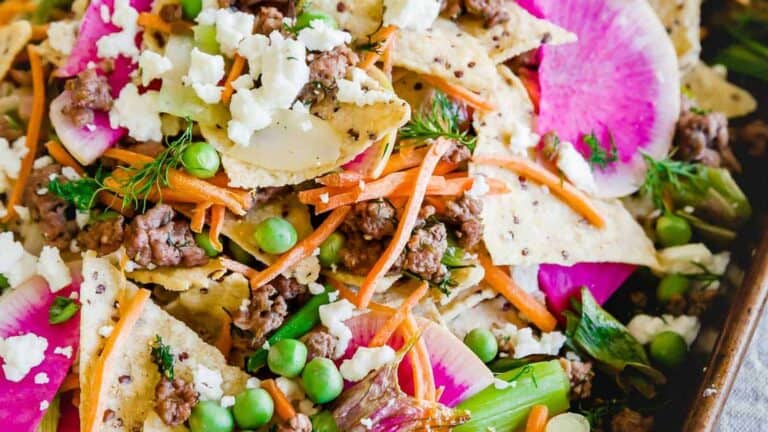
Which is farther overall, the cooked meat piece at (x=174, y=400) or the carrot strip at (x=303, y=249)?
the carrot strip at (x=303, y=249)

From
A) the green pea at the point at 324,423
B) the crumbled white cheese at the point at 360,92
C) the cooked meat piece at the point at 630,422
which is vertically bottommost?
the cooked meat piece at the point at 630,422

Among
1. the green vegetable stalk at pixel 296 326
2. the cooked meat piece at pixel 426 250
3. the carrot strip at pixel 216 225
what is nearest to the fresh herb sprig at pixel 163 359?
the green vegetable stalk at pixel 296 326

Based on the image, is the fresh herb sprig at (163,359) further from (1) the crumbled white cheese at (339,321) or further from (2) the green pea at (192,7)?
(2) the green pea at (192,7)

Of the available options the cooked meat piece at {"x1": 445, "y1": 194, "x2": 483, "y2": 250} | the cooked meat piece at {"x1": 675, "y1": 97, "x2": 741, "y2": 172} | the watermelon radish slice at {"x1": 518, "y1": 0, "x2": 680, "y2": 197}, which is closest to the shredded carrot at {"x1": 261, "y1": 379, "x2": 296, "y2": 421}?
the cooked meat piece at {"x1": 445, "y1": 194, "x2": 483, "y2": 250}

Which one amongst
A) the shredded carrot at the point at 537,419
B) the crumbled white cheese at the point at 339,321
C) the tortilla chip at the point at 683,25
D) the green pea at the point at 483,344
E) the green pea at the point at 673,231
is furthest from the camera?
the tortilla chip at the point at 683,25

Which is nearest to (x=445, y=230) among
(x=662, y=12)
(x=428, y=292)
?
(x=428, y=292)

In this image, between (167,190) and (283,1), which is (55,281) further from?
(283,1)

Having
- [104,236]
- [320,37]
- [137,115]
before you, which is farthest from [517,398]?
[137,115]

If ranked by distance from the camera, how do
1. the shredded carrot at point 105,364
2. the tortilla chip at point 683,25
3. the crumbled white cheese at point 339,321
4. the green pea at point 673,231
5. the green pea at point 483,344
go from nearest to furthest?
the shredded carrot at point 105,364, the crumbled white cheese at point 339,321, the green pea at point 483,344, the green pea at point 673,231, the tortilla chip at point 683,25
